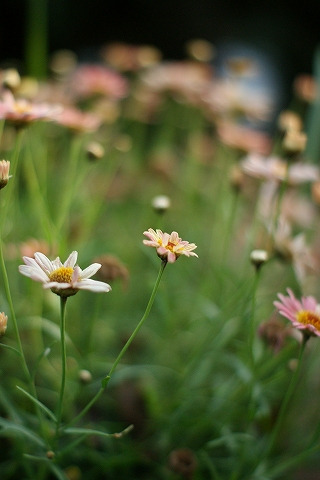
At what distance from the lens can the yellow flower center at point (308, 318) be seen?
45cm

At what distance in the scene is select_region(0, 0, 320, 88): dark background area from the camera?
2.19m

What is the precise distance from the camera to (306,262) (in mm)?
621

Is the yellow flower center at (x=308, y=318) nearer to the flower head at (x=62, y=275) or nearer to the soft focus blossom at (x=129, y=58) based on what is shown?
the flower head at (x=62, y=275)

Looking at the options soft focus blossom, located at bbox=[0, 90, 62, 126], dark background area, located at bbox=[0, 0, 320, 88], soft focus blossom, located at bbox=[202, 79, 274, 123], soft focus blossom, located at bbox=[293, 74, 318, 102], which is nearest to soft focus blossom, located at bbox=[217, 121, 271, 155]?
soft focus blossom, located at bbox=[202, 79, 274, 123]

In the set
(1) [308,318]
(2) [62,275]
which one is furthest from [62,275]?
(1) [308,318]

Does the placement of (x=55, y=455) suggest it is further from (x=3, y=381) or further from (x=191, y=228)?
(x=191, y=228)

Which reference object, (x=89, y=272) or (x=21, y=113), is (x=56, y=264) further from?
(x=21, y=113)

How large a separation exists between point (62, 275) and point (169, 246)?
0.09 meters

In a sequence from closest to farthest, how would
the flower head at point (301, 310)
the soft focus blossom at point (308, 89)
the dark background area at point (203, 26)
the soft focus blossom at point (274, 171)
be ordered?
the flower head at point (301, 310) → the soft focus blossom at point (274, 171) → the soft focus blossom at point (308, 89) → the dark background area at point (203, 26)

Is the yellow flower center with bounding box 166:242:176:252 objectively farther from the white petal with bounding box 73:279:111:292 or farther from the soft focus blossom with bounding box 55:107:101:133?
the soft focus blossom with bounding box 55:107:101:133

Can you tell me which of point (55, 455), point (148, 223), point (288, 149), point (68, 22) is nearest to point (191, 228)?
point (148, 223)

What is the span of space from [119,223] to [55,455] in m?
0.58

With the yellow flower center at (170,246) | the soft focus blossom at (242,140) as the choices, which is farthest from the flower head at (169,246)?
the soft focus blossom at (242,140)

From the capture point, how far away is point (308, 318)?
0.46 m
